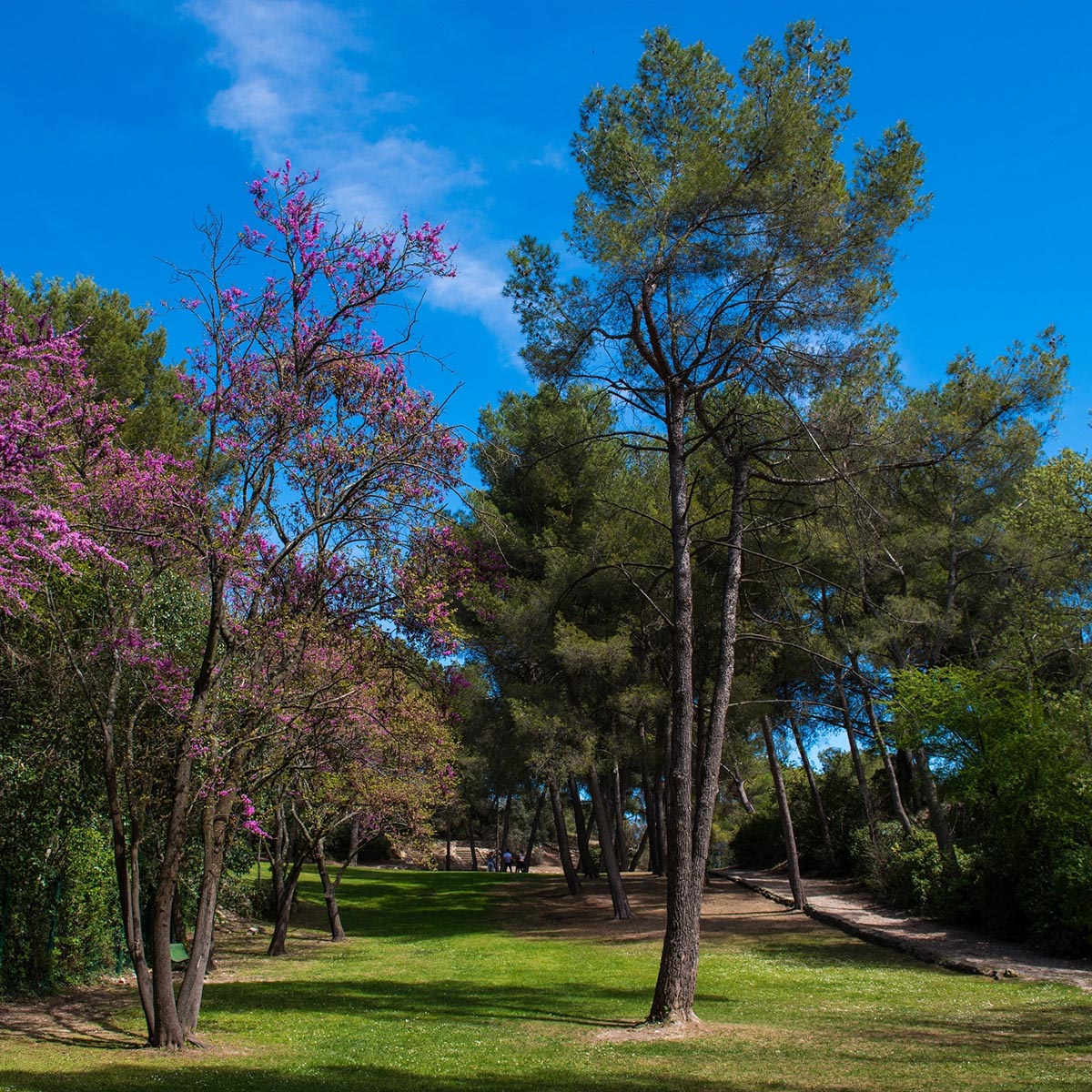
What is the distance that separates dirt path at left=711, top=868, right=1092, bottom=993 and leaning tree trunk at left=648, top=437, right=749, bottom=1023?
17.6 feet

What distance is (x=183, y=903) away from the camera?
49.5 feet

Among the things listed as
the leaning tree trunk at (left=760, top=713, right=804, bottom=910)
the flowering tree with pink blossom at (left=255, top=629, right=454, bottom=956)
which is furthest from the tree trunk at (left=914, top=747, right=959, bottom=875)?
the flowering tree with pink blossom at (left=255, top=629, right=454, bottom=956)

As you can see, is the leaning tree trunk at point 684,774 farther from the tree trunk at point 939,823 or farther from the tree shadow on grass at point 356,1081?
the tree trunk at point 939,823

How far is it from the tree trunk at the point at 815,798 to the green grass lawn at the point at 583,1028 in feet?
26.2

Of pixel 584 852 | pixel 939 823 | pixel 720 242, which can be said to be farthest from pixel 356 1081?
pixel 584 852

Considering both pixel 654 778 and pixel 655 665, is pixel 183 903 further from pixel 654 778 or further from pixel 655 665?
pixel 654 778

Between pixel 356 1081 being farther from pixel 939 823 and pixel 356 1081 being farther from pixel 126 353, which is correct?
pixel 939 823

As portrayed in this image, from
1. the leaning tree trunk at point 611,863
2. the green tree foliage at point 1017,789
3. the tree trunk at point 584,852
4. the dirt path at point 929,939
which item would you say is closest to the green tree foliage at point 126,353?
the leaning tree trunk at point 611,863

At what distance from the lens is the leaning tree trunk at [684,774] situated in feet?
29.9

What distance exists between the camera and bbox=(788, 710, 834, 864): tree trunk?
25438 millimetres

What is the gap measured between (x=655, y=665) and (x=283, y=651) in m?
13.9

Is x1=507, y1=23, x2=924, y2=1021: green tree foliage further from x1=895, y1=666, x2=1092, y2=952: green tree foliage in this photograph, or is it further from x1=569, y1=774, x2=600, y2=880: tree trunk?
x1=569, y1=774, x2=600, y2=880: tree trunk

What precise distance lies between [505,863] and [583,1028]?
108 feet

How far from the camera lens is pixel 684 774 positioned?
9.50 m
